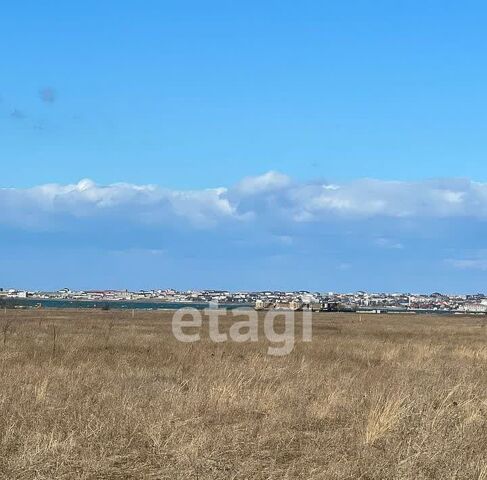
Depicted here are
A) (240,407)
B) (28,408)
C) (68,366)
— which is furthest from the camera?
(68,366)

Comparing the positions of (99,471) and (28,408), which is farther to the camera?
(28,408)

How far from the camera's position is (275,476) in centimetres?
687

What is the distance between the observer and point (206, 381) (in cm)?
1291

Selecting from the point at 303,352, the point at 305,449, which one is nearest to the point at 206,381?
the point at 305,449

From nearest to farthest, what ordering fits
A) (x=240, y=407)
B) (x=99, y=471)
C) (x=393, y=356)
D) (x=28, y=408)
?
(x=99, y=471)
(x=28, y=408)
(x=240, y=407)
(x=393, y=356)

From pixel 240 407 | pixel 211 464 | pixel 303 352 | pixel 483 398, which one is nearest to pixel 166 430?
pixel 211 464

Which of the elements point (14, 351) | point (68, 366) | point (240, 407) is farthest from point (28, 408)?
point (14, 351)

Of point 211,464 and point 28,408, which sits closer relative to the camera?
point 211,464

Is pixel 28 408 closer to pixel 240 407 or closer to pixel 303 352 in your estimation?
pixel 240 407

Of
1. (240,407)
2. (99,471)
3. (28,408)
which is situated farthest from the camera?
(240,407)

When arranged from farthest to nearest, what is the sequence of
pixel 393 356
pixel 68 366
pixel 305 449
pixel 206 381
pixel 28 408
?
pixel 393 356 < pixel 68 366 < pixel 206 381 < pixel 28 408 < pixel 305 449

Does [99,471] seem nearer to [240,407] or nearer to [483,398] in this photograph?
[240,407]

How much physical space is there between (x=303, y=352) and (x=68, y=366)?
8201mm

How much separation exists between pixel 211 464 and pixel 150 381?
645 cm
